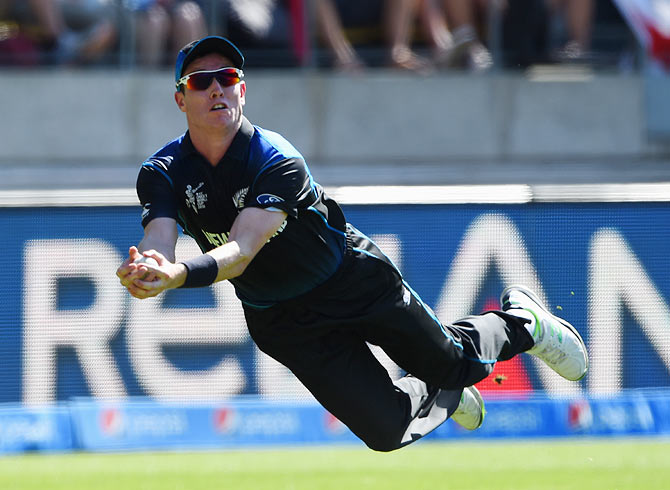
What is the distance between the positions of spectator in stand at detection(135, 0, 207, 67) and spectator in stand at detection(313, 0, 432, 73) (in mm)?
1278

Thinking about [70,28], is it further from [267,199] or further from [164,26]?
[267,199]

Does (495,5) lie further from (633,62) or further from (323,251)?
(323,251)

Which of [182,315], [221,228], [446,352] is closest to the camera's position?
[221,228]

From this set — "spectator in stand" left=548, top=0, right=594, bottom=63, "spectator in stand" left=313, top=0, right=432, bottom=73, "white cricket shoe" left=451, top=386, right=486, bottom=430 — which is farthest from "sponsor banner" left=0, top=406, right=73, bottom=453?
"spectator in stand" left=548, top=0, right=594, bottom=63

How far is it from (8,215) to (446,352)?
14.6ft

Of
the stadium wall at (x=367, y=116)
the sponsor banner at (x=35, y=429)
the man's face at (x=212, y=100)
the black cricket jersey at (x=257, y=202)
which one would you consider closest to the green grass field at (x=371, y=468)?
the sponsor banner at (x=35, y=429)

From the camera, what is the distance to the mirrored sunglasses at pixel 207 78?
5035 mm

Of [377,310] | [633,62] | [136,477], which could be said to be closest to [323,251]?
[377,310]

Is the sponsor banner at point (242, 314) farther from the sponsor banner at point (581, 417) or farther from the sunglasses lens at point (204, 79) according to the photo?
the sunglasses lens at point (204, 79)

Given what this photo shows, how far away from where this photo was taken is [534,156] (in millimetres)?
11500

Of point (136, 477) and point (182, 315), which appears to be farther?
point (182, 315)

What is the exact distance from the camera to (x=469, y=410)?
6285 mm

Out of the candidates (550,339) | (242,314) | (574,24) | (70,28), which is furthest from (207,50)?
(574,24)

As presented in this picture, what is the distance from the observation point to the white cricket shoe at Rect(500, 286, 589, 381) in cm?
614
